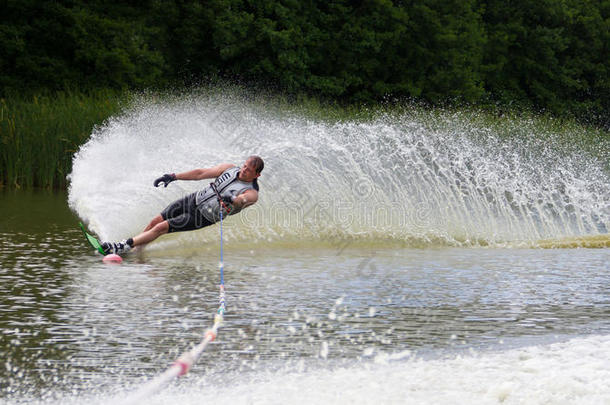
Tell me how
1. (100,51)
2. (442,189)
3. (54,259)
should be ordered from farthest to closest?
(100,51)
(442,189)
(54,259)

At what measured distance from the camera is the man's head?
10.5 metres

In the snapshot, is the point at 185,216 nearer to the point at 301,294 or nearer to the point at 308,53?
the point at 301,294

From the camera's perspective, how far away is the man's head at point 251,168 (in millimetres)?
10508

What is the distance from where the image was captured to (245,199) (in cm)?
1038

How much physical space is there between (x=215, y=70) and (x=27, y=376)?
3239cm

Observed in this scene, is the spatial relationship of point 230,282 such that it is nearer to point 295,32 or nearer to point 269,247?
point 269,247

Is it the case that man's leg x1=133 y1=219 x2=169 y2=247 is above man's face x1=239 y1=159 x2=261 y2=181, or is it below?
below

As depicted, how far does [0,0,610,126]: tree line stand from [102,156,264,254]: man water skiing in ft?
72.8

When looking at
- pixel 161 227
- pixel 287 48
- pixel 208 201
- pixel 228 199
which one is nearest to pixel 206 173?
pixel 208 201

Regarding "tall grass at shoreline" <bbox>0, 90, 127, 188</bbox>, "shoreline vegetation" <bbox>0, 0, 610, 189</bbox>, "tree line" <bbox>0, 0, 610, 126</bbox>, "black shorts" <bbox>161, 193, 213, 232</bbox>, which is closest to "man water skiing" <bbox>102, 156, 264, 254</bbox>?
"black shorts" <bbox>161, 193, 213, 232</bbox>

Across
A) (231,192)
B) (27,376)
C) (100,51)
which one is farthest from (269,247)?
(100,51)

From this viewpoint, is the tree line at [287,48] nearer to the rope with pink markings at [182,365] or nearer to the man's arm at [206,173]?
the man's arm at [206,173]

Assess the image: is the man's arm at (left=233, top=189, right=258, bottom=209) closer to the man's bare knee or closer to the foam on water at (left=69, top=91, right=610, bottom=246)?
the man's bare knee

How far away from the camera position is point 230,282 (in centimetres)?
877
